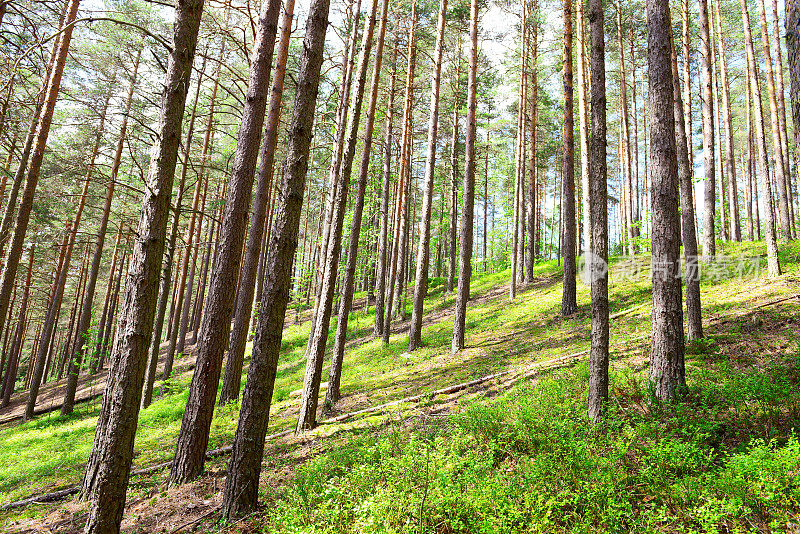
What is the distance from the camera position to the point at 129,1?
1476cm

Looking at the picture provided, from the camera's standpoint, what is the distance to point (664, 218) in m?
5.58

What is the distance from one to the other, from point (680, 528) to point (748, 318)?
21.8 ft

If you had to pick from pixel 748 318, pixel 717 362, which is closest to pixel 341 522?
pixel 717 362

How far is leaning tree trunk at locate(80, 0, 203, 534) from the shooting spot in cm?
344

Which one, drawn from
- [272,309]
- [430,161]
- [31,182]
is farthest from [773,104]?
[31,182]

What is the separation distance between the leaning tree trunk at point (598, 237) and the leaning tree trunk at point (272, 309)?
12.8 feet

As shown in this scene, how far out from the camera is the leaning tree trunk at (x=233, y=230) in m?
6.26

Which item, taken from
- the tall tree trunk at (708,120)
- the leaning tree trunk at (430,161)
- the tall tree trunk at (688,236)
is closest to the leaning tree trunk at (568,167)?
the tall tree trunk at (688,236)

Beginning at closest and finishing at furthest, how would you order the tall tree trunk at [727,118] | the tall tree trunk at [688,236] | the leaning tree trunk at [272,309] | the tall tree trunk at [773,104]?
the leaning tree trunk at [272,309]
the tall tree trunk at [688,236]
the tall tree trunk at [773,104]
the tall tree trunk at [727,118]

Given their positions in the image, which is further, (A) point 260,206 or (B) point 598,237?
(A) point 260,206

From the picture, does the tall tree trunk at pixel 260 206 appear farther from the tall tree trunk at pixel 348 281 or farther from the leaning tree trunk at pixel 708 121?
the leaning tree trunk at pixel 708 121

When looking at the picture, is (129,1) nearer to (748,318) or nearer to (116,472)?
(116,472)

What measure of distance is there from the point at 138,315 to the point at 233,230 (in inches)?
122

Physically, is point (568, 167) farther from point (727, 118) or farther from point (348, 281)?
point (727, 118)
